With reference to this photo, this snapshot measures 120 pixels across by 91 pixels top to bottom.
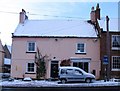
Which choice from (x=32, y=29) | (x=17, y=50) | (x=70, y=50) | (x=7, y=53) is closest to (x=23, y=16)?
(x=32, y=29)

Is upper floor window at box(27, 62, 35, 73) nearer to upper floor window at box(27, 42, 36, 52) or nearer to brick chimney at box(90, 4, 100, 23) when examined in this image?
upper floor window at box(27, 42, 36, 52)

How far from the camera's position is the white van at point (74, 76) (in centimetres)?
3288

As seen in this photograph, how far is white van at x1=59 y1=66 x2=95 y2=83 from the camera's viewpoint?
32875 millimetres

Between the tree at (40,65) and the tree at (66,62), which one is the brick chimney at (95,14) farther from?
the tree at (40,65)

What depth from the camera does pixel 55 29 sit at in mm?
41625

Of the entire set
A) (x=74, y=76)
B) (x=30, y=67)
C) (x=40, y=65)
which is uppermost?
(x=40, y=65)

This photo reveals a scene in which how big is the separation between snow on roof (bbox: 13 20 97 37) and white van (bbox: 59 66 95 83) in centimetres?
730

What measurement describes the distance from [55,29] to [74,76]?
10410 mm

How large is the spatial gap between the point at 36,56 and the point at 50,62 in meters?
1.99

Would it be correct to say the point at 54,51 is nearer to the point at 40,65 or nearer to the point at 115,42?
the point at 40,65

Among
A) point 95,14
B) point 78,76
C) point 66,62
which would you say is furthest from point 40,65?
point 95,14

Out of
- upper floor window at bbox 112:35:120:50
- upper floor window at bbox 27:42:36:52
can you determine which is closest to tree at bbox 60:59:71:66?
upper floor window at bbox 27:42:36:52

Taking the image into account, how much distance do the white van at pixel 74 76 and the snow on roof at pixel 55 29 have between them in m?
7.30

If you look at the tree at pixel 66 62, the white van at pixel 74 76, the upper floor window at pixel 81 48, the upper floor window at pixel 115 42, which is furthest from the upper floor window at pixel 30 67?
the upper floor window at pixel 115 42
